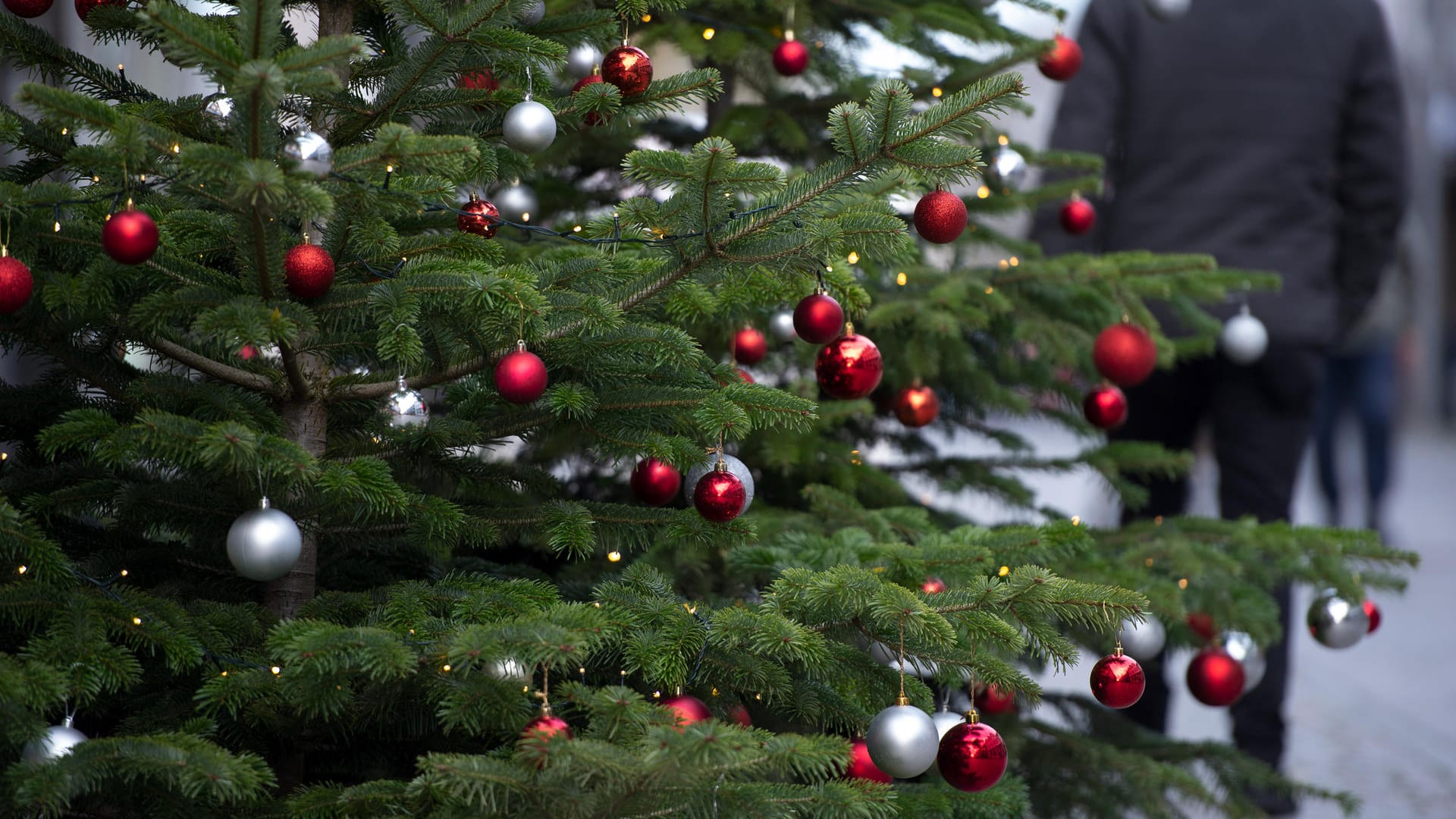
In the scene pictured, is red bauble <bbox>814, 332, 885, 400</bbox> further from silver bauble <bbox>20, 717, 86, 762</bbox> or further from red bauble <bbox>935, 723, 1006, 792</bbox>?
silver bauble <bbox>20, 717, 86, 762</bbox>

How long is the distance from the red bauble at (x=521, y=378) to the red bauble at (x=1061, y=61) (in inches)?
76.2

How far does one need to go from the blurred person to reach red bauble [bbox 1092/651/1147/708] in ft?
Result: 7.20

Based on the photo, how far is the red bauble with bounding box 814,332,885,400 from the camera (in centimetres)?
Result: 221

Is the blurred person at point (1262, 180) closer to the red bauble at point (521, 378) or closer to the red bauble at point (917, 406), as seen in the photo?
the red bauble at point (917, 406)

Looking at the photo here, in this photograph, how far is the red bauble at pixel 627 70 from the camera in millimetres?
2143

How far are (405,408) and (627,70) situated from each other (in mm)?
643

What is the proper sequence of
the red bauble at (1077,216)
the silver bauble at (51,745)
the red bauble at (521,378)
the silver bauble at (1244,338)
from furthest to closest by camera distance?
the silver bauble at (1244,338), the red bauble at (1077,216), the red bauble at (521,378), the silver bauble at (51,745)

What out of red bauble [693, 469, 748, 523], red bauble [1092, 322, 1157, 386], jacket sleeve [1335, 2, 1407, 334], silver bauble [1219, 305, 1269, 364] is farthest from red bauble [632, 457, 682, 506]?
jacket sleeve [1335, 2, 1407, 334]

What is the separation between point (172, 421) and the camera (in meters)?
1.67

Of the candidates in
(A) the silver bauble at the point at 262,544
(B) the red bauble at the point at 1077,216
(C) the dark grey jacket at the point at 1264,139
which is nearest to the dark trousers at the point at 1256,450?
(C) the dark grey jacket at the point at 1264,139

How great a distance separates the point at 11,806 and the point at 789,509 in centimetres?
168

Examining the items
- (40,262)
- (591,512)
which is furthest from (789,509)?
(40,262)

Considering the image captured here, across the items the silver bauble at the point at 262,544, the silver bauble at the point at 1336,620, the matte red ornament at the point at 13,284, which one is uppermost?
the matte red ornament at the point at 13,284

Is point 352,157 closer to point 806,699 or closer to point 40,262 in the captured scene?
point 40,262
